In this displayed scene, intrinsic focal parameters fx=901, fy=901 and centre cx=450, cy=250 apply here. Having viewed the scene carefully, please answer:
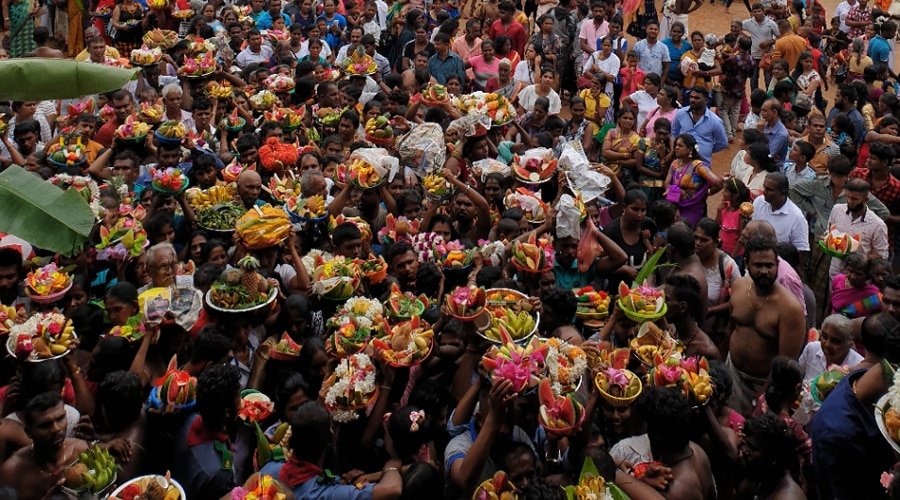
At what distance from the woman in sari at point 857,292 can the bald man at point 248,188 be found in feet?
16.2

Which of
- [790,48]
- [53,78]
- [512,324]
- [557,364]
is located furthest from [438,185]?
[790,48]

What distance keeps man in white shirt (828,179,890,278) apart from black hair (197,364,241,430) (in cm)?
536

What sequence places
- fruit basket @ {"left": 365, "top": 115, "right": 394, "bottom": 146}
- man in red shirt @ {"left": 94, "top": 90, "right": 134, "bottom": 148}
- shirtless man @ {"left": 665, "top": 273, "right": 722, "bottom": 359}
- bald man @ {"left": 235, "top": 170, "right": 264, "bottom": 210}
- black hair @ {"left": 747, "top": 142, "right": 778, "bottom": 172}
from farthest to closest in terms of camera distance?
man in red shirt @ {"left": 94, "top": 90, "right": 134, "bottom": 148} < fruit basket @ {"left": 365, "top": 115, "right": 394, "bottom": 146} < black hair @ {"left": 747, "top": 142, "right": 778, "bottom": 172} < bald man @ {"left": 235, "top": 170, "right": 264, "bottom": 210} < shirtless man @ {"left": 665, "top": 273, "right": 722, "bottom": 359}

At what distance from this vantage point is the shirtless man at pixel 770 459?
435cm

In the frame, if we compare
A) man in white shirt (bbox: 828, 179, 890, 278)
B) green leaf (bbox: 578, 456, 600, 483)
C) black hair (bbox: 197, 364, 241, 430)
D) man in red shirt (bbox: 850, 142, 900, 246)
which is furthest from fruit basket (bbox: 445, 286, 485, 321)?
man in red shirt (bbox: 850, 142, 900, 246)

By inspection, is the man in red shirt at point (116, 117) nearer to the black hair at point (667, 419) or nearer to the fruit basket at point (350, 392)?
the fruit basket at point (350, 392)

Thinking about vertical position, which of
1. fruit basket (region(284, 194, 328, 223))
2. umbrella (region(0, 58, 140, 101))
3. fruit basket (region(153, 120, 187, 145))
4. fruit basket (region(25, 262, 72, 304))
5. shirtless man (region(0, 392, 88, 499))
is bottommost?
fruit basket (region(153, 120, 187, 145))

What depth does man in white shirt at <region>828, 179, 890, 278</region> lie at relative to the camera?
25.4 feet

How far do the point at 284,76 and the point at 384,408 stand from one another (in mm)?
→ 6594

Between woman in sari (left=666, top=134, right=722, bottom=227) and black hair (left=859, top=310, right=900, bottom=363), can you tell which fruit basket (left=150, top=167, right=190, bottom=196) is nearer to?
woman in sari (left=666, top=134, right=722, bottom=227)

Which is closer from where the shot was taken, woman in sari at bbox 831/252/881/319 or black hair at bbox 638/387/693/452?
black hair at bbox 638/387/693/452

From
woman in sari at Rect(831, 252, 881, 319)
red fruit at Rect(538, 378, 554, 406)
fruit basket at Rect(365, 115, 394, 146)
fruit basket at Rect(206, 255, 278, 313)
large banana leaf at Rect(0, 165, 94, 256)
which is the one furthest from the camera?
fruit basket at Rect(365, 115, 394, 146)

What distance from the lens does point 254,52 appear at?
1294 cm

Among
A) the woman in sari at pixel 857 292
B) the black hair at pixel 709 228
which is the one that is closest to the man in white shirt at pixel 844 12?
the woman in sari at pixel 857 292
